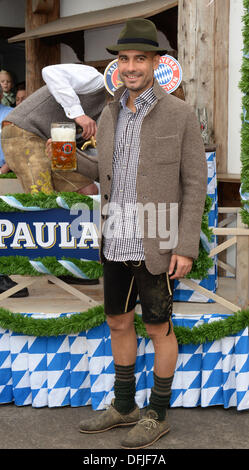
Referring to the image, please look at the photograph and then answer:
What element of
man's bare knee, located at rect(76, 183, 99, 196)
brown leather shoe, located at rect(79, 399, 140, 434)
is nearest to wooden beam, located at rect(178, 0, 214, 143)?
man's bare knee, located at rect(76, 183, 99, 196)

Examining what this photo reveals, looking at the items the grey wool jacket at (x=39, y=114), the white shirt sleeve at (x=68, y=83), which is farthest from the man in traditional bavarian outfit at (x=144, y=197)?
the grey wool jacket at (x=39, y=114)

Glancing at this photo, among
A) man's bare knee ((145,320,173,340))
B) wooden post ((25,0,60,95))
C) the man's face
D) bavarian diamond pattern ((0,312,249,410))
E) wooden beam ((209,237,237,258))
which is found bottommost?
bavarian diamond pattern ((0,312,249,410))

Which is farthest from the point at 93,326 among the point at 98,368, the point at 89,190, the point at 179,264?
the point at 89,190

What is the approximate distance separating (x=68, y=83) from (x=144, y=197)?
4.57 feet

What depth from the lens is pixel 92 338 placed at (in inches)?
135

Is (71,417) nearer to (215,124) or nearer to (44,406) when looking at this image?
(44,406)

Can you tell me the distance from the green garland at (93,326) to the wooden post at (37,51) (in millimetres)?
5646

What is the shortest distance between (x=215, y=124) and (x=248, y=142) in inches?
66.3

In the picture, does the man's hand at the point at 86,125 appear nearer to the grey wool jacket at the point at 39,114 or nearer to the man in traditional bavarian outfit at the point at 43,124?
the man in traditional bavarian outfit at the point at 43,124

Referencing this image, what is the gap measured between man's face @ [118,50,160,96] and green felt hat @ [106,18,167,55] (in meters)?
0.04

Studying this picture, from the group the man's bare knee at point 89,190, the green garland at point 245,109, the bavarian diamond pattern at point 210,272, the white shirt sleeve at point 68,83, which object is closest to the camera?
the green garland at point 245,109

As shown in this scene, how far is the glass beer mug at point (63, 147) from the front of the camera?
2.87 metres

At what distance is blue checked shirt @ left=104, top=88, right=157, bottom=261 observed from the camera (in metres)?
2.85

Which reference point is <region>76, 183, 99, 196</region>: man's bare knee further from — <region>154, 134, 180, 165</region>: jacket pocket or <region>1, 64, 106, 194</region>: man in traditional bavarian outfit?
<region>154, 134, 180, 165</region>: jacket pocket
